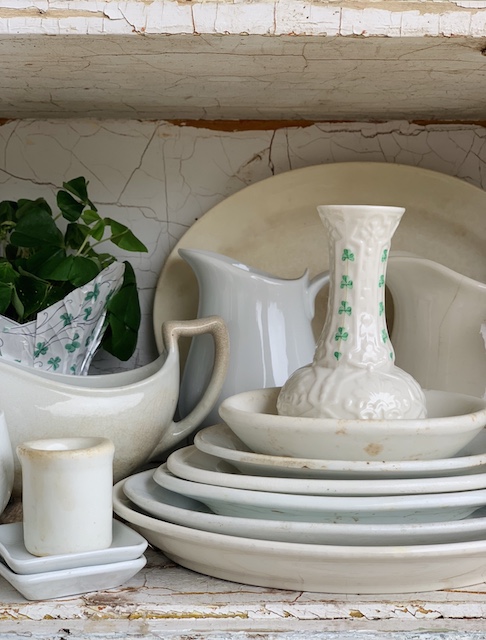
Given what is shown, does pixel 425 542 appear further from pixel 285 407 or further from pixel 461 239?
pixel 461 239

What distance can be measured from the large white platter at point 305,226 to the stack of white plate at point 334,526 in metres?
0.34

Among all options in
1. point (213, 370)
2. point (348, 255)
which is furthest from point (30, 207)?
point (348, 255)

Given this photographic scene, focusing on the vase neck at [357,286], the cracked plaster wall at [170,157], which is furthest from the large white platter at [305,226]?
the vase neck at [357,286]

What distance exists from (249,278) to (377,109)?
0.75 feet

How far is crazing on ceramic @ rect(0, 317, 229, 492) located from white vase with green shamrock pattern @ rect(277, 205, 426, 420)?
5.0 inches

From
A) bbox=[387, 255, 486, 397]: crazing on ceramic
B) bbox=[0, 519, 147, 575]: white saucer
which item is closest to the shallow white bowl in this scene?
bbox=[0, 519, 147, 575]: white saucer

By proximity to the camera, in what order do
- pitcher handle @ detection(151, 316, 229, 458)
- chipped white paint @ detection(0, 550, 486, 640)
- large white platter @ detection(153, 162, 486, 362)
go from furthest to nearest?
large white platter @ detection(153, 162, 486, 362) < pitcher handle @ detection(151, 316, 229, 458) < chipped white paint @ detection(0, 550, 486, 640)

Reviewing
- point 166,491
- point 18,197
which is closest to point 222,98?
point 18,197

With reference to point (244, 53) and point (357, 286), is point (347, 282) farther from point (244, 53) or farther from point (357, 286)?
point (244, 53)

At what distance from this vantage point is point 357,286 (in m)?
0.59

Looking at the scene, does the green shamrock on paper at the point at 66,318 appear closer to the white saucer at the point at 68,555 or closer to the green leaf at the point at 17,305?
the green leaf at the point at 17,305

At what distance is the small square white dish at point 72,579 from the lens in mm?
459

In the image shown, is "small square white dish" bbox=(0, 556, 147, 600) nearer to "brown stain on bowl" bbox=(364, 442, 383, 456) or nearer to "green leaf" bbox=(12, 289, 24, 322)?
"brown stain on bowl" bbox=(364, 442, 383, 456)

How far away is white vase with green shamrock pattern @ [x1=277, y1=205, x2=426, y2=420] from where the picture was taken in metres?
0.55
